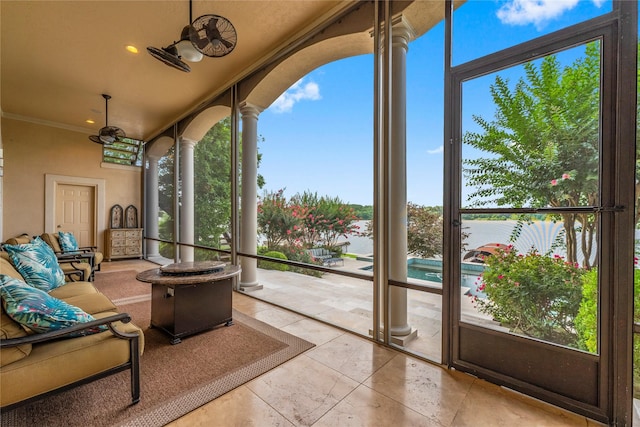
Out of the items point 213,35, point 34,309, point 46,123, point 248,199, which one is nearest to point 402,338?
point 34,309

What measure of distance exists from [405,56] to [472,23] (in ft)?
1.94

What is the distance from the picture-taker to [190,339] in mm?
2613

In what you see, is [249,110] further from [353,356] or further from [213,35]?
[353,356]

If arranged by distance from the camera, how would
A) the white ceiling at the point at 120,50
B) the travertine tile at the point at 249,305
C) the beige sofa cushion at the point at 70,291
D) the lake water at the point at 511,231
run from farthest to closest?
the travertine tile at the point at 249,305, the white ceiling at the point at 120,50, the beige sofa cushion at the point at 70,291, the lake water at the point at 511,231

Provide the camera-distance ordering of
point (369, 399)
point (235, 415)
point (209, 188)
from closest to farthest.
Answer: point (235, 415) < point (369, 399) < point (209, 188)

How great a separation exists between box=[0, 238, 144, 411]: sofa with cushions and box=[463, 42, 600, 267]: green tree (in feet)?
8.73

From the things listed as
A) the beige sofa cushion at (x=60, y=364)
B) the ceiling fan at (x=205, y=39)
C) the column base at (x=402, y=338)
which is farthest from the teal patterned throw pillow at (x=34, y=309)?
the column base at (x=402, y=338)

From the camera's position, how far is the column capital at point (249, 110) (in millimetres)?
4276

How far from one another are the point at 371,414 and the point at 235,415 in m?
0.82

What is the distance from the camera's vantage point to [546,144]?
183cm

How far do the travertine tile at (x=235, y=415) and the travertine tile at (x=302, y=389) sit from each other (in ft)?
0.17

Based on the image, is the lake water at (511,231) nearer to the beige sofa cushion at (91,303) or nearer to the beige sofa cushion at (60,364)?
the beige sofa cushion at (60,364)

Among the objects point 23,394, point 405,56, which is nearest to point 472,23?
point 405,56

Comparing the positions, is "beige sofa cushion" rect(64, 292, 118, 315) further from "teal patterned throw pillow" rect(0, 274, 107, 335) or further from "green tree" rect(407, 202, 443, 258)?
"green tree" rect(407, 202, 443, 258)
